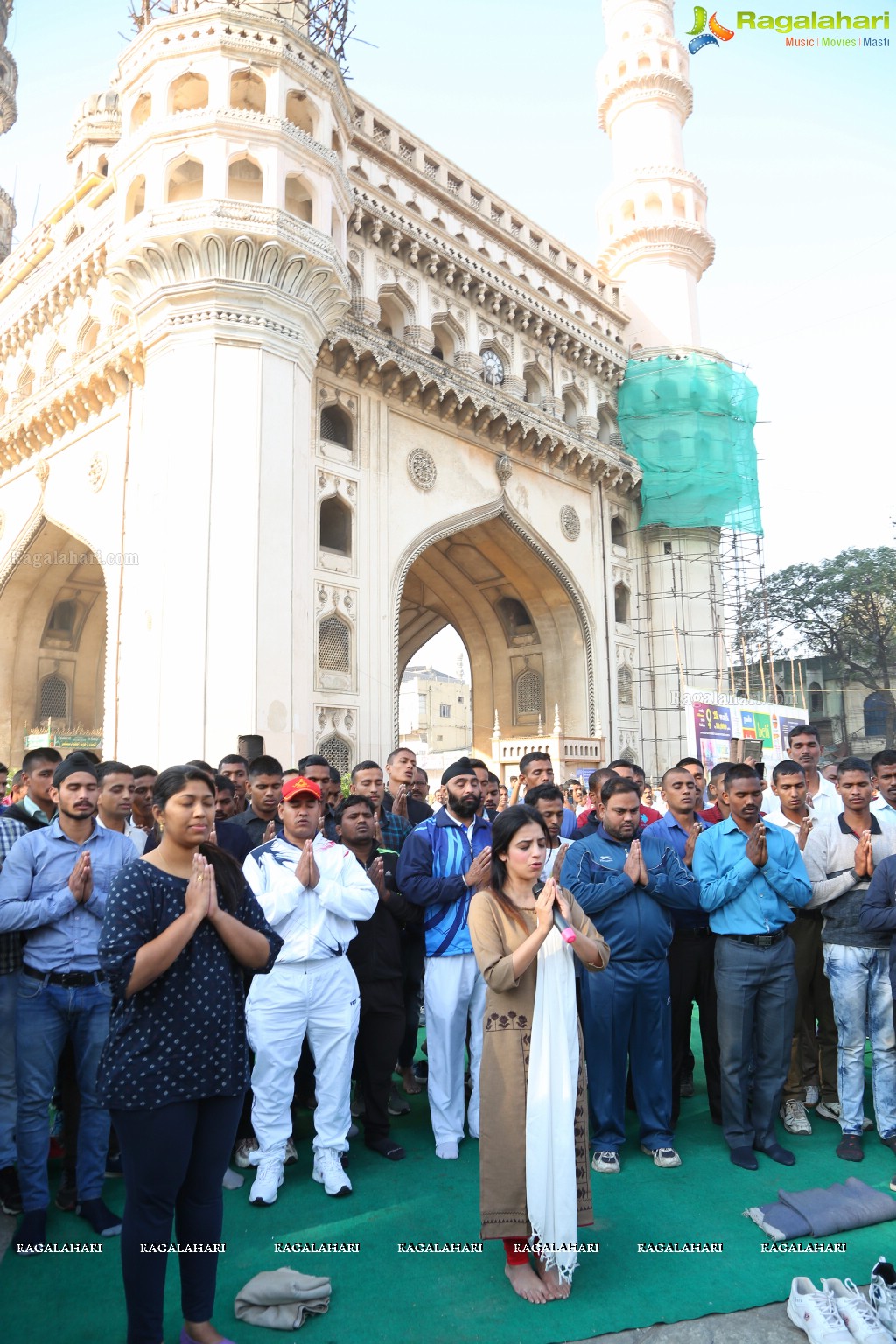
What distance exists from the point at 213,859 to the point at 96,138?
22.2 meters

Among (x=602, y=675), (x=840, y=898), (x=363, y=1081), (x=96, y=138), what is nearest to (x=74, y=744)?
(x=602, y=675)

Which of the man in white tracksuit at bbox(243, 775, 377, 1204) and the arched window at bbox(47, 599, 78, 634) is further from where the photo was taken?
the arched window at bbox(47, 599, 78, 634)

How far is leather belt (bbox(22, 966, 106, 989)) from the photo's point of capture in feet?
11.7

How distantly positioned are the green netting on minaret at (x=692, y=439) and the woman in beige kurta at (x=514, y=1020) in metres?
19.0

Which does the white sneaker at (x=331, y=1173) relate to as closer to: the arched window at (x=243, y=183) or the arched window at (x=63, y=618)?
the arched window at (x=243, y=183)

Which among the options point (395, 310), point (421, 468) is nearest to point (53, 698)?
point (421, 468)

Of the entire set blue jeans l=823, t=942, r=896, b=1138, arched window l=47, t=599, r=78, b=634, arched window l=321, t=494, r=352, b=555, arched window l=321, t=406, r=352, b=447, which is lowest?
blue jeans l=823, t=942, r=896, b=1138

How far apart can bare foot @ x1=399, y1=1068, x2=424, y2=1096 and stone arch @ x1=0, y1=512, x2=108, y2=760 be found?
15053 mm

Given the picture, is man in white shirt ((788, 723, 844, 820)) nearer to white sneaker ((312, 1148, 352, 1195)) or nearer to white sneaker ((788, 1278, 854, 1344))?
white sneaker ((788, 1278, 854, 1344))


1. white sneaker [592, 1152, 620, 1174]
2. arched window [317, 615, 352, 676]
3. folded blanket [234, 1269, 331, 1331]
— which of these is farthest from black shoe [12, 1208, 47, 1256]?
arched window [317, 615, 352, 676]

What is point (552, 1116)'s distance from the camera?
9.68ft

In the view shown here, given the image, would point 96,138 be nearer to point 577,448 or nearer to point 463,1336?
point 577,448

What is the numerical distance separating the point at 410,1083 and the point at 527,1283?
245 centimetres

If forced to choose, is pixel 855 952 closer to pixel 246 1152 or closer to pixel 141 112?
pixel 246 1152
